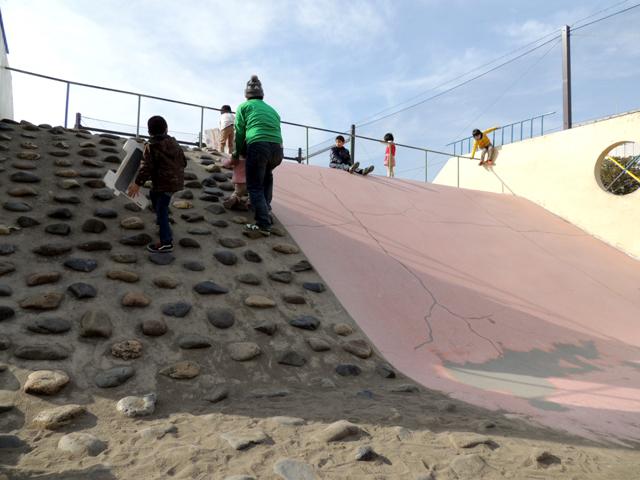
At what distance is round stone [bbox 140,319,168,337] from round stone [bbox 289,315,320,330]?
917 mm

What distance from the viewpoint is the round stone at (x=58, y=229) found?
3.85m

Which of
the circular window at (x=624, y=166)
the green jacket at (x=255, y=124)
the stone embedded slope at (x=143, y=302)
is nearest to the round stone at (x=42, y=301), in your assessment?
the stone embedded slope at (x=143, y=302)

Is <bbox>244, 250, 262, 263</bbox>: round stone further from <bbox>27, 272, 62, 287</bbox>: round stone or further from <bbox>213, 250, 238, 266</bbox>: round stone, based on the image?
<bbox>27, 272, 62, 287</bbox>: round stone

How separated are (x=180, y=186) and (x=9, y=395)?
2.11 m

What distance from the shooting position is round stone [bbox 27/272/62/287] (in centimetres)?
320

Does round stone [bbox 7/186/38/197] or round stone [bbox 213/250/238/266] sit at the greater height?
round stone [bbox 7/186/38/197]

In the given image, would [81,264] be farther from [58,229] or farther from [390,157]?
[390,157]

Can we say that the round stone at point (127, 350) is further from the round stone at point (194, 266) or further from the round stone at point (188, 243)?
the round stone at point (188, 243)

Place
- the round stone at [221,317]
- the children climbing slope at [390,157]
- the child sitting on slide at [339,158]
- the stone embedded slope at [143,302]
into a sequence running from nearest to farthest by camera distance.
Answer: the stone embedded slope at [143,302]
the round stone at [221,317]
the child sitting on slide at [339,158]
the children climbing slope at [390,157]

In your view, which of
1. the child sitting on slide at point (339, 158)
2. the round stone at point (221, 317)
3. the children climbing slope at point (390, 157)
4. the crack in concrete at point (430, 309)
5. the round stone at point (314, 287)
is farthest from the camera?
the children climbing slope at point (390, 157)

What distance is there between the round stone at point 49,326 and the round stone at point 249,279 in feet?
4.39

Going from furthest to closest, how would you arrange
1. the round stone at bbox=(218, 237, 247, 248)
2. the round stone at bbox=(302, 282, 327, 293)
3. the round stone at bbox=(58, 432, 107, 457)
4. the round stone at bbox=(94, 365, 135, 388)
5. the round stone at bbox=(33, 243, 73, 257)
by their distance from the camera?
the round stone at bbox=(218, 237, 247, 248) < the round stone at bbox=(302, 282, 327, 293) < the round stone at bbox=(33, 243, 73, 257) < the round stone at bbox=(94, 365, 135, 388) < the round stone at bbox=(58, 432, 107, 457)

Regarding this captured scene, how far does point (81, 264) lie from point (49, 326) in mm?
739

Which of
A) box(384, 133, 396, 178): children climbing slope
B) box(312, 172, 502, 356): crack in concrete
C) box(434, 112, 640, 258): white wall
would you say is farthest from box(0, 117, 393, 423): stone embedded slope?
box(434, 112, 640, 258): white wall
